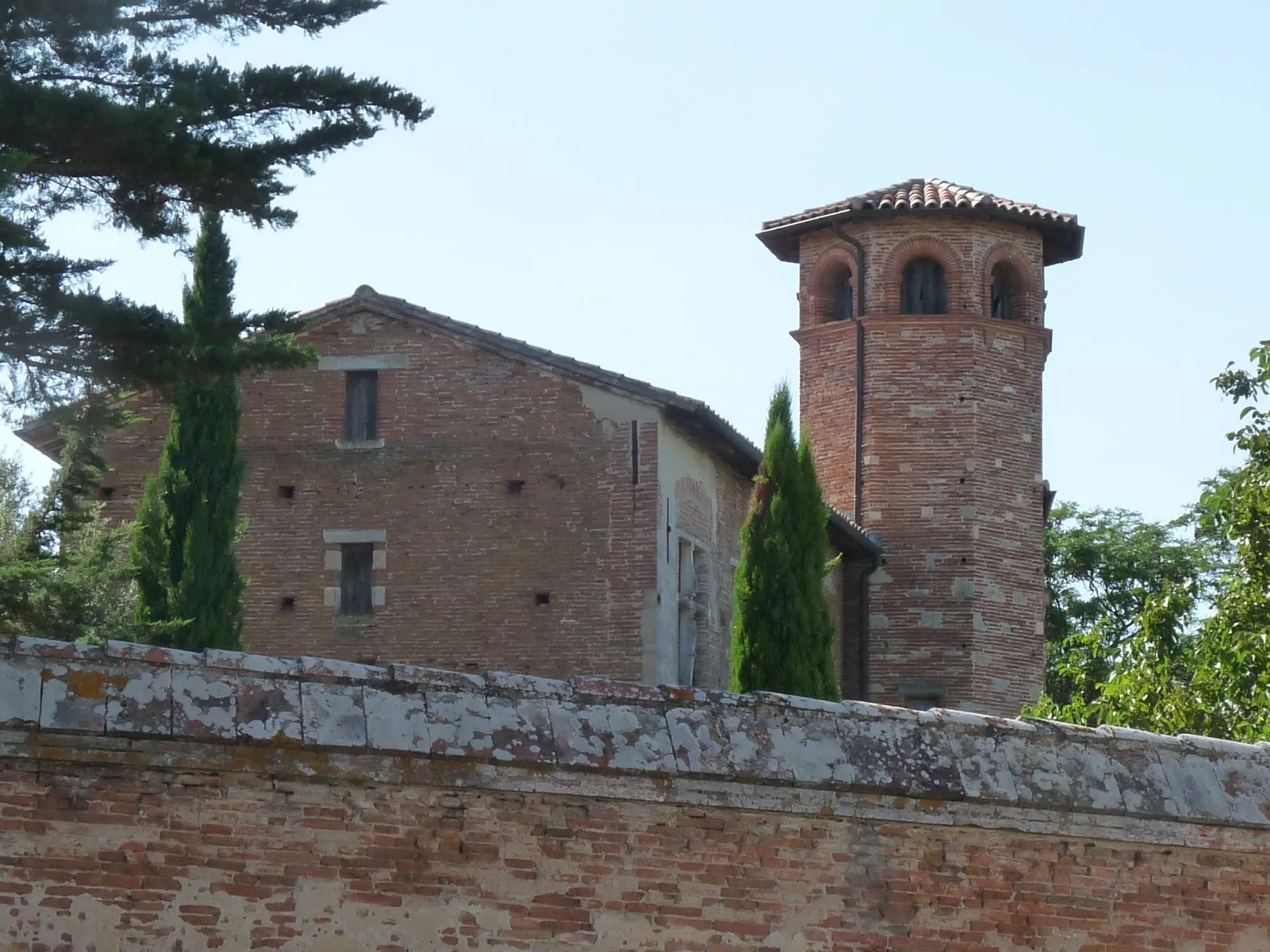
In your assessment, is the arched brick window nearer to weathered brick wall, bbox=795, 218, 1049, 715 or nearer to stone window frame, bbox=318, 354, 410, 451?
weathered brick wall, bbox=795, 218, 1049, 715

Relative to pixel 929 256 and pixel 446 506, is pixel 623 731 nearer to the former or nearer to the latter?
pixel 446 506

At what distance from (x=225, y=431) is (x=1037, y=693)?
12830 mm

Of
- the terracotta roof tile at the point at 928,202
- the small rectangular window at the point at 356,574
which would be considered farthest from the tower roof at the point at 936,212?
the small rectangular window at the point at 356,574

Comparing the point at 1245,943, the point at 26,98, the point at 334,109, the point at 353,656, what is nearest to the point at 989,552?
the point at 353,656

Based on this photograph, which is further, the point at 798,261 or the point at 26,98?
the point at 798,261

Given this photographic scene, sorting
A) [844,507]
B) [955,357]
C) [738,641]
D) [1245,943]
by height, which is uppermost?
[955,357]

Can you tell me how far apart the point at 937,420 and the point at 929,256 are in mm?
2550

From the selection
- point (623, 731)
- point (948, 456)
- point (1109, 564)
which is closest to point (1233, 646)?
point (623, 731)

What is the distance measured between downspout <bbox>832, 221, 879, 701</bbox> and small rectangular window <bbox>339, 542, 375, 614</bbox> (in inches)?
325

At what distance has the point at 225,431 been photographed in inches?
838

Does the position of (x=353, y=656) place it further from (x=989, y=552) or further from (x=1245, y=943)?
(x=1245, y=943)

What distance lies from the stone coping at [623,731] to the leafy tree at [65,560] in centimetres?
1072

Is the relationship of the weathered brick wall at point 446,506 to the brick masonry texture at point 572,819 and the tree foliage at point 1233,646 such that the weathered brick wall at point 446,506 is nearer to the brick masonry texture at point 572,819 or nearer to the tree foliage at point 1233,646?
the tree foliage at point 1233,646

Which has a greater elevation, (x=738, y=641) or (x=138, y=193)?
(x=138, y=193)
